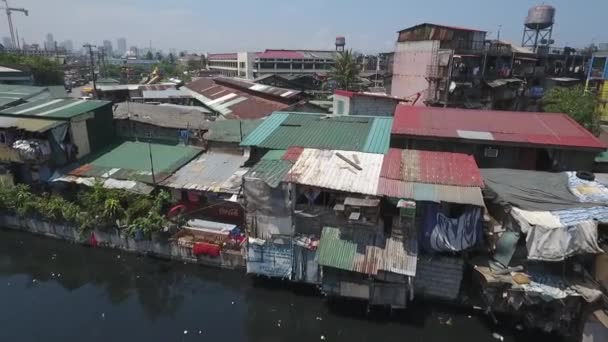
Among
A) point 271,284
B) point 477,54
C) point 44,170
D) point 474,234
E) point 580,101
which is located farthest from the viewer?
point 477,54

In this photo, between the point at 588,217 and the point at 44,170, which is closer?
the point at 588,217

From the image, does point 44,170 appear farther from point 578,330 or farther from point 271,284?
point 578,330

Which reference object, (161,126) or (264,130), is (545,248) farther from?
(161,126)

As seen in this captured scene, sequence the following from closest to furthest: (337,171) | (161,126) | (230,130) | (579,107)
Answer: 1. (337,171)
2. (230,130)
3. (161,126)
4. (579,107)

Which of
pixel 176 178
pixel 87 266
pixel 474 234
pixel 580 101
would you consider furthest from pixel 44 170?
pixel 580 101

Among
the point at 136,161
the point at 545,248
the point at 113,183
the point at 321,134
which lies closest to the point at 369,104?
the point at 321,134

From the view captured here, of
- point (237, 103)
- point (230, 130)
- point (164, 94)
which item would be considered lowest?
point (230, 130)

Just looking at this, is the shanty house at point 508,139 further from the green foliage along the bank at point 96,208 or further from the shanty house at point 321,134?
the green foliage along the bank at point 96,208
